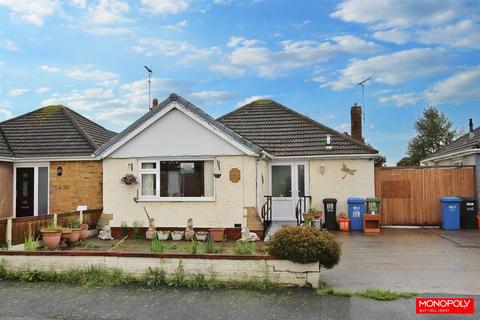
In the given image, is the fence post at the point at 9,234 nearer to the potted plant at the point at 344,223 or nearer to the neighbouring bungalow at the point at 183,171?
the neighbouring bungalow at the point at 183,171

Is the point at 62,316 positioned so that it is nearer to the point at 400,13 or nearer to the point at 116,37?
the point at 116,37

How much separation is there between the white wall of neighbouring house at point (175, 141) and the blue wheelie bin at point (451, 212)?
8053 mm

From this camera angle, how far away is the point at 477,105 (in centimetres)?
2245

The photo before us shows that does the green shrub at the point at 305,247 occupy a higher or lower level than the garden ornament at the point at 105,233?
higher

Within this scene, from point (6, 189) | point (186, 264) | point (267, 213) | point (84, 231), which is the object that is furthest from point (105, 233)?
point (186, 264)

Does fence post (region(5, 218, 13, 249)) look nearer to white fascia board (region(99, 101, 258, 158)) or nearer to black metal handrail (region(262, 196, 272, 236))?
white fascia board (region(99, 101, 258, 158))

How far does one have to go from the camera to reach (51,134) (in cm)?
1619

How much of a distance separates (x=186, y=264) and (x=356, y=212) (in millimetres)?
8975

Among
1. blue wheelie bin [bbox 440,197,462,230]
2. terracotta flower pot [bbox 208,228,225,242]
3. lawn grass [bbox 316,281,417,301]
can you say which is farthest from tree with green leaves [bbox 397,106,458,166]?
lawn grass [bbox 316,281,417,301]

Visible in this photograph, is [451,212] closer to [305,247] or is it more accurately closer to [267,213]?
[267,213]

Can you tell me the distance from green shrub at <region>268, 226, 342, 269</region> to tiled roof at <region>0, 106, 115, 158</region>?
32.5 ft

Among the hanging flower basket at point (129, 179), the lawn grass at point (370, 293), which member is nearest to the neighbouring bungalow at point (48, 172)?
the hanging flower basket at point (129, 179)

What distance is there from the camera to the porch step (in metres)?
12.2

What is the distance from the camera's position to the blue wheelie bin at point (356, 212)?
1448cm
